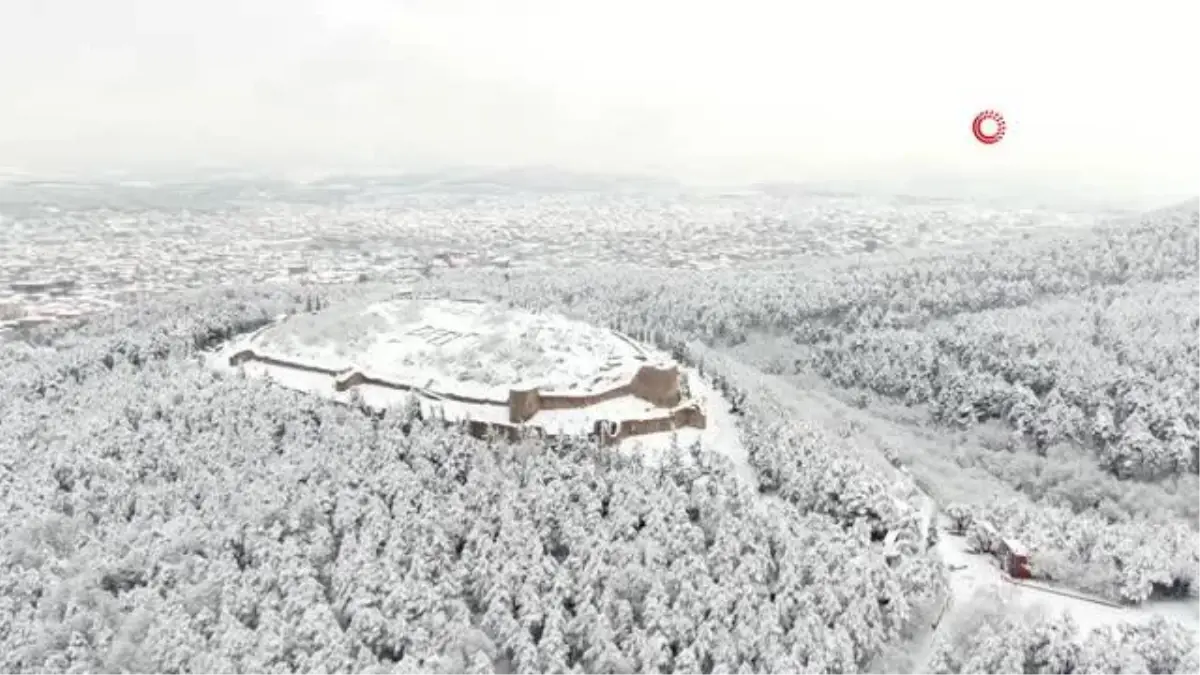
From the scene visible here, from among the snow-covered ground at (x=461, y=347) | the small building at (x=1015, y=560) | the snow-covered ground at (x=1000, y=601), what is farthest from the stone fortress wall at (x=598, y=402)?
the small building at (x=1015, y=560)

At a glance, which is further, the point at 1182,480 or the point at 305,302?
the point at 305,302

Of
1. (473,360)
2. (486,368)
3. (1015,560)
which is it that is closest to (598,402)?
(486,368)

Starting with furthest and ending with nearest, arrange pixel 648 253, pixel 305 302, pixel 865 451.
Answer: pixel 648 253 → pixel 305 302 → pixel 865 451

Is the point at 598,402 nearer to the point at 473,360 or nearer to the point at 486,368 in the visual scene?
the point at 486,368

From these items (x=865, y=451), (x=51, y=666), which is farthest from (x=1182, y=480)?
(x=51, y=666)

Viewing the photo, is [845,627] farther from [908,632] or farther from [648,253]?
[648,253]

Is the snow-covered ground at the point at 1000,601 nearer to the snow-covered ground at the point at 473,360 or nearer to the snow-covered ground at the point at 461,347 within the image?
the snow-covered ground at the point at 473,360

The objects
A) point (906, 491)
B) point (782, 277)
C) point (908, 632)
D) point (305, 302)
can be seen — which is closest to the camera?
point (908, 632)
